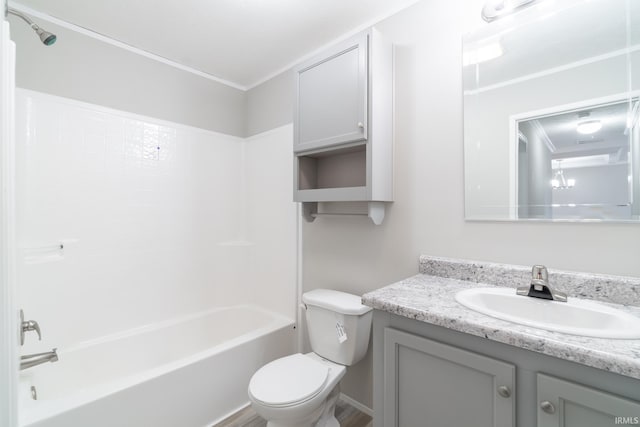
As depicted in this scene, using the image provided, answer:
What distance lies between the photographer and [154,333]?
208 cm

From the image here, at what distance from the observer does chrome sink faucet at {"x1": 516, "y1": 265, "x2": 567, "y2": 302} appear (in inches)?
40.5

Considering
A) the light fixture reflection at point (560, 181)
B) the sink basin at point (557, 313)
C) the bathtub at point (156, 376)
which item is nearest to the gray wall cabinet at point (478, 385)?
the sink basin at point (557, 313)

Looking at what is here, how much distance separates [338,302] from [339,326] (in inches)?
5.1

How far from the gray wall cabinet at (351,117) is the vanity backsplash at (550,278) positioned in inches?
16.9

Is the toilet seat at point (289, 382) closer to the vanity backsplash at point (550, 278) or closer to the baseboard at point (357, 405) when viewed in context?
the baseboard at point (357, 405)

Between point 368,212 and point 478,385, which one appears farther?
point 368,212

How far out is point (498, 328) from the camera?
0.79m

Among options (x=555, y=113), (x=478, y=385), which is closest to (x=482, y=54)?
(x=555, y=113)

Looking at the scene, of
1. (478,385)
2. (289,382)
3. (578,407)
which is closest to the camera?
(578,407)

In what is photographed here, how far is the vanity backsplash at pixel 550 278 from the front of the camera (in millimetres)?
996

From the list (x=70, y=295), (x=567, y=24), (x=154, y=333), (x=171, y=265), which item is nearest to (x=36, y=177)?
(x=70, y=295)

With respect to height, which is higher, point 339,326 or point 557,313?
point 557,313

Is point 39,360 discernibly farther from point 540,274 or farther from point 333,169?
point 540,274

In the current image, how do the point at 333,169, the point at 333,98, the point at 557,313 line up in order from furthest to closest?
the point at 333,169 → the point at 333,98 → the point at 557,313
